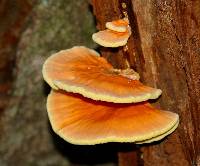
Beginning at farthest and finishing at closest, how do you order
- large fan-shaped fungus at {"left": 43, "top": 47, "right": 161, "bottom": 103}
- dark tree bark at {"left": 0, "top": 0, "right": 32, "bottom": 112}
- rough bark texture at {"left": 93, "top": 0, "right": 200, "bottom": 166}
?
dark tree bark at {"left": 0, "top": 0, "right": 32, "bottom": 112} < rough bark texture at {"left": 93, "top": 0, "right": 200, "bottom": 166} < large fan-shaped fungus at {"left": 43, "top": 47, "right": 161, "bottom": 103}

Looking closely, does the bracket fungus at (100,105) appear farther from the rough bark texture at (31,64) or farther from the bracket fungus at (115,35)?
the rough bark texture at (31,64)

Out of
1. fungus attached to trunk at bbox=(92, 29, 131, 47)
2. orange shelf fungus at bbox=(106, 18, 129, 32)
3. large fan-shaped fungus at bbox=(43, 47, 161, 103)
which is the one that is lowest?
large fan-shaped fungus at bbox=(43, 47, 161, 103)

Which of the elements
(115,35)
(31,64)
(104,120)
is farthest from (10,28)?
(104,120)

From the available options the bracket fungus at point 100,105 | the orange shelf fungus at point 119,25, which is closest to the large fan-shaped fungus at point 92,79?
the bracket fungus at point 100,105

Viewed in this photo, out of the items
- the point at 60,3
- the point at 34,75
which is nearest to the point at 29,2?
Answer: the point at 60,3

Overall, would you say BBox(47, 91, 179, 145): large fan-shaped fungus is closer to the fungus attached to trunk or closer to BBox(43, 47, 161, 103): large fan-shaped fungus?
BBox(43, 47, 161, 103): large fan-shaped fungus

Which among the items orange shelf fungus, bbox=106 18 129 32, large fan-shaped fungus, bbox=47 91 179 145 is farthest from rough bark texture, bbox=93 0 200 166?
large fan-shaped fungus, bbox=47 91 179 145

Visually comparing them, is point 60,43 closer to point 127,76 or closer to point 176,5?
point 127,76
